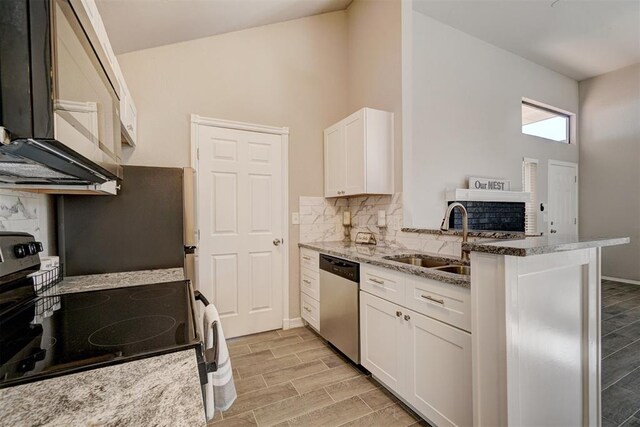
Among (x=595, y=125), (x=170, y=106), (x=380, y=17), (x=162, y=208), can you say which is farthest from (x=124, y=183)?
(x=595, y=125)

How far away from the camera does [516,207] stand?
13.9 ft

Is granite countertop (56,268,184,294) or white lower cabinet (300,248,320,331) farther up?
granite countertop (56,268,184,294)

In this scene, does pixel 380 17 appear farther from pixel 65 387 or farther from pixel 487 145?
pixel 65 387

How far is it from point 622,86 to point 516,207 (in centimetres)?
307

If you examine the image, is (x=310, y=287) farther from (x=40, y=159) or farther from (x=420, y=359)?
(x=40, y=159)

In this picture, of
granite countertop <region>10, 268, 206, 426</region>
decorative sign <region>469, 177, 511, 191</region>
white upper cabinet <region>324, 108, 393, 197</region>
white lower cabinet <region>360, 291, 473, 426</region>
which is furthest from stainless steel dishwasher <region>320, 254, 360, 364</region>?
decorative sign <region>469, 177, 511, 191</region>

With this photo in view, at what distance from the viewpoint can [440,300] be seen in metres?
1.51

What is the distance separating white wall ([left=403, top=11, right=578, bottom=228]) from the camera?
3410mm

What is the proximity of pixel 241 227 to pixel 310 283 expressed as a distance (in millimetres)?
907

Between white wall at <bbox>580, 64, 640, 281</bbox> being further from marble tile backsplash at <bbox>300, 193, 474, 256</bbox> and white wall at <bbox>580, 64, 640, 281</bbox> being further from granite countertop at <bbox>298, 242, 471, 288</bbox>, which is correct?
granite countertop at <bbox>298, 242, 471, 288</bbox>

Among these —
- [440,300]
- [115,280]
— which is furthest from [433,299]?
[115,280]

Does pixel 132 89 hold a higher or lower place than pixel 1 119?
higher

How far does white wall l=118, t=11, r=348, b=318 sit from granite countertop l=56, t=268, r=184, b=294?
1.19 m

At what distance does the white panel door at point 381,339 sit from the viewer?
181 cm
